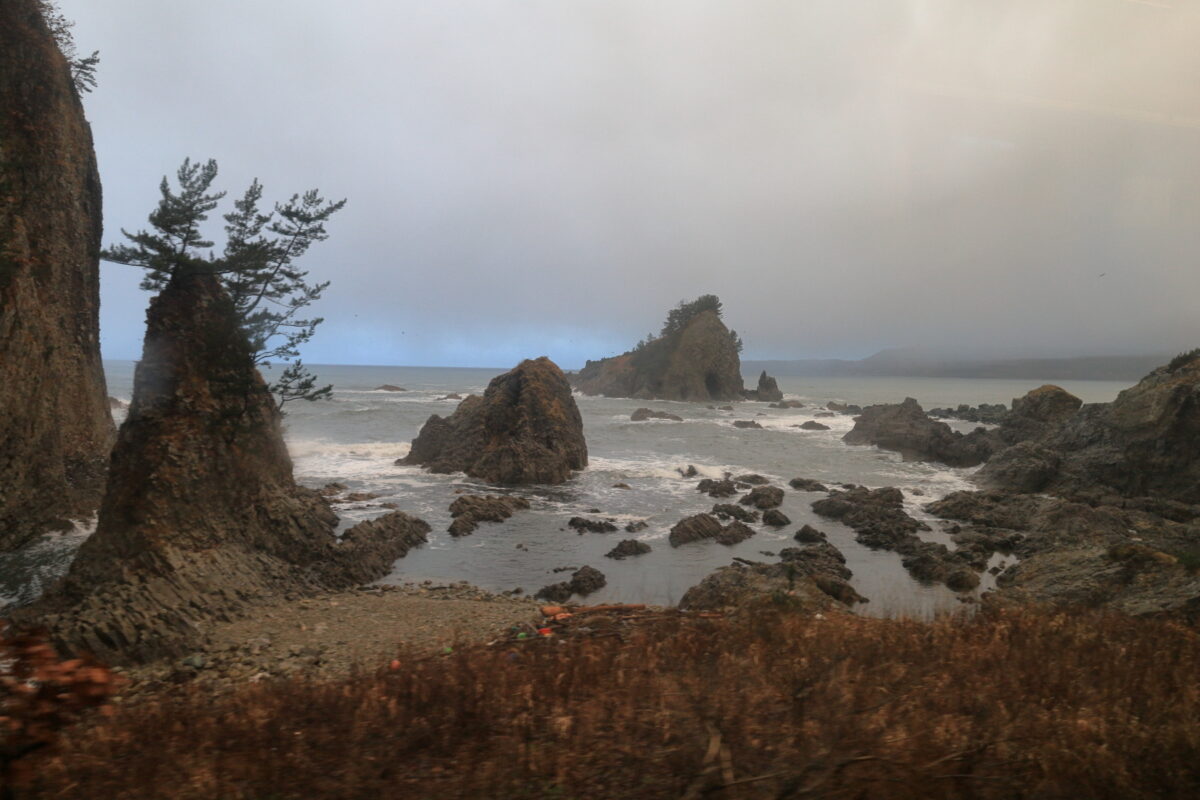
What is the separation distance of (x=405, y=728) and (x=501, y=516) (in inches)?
585

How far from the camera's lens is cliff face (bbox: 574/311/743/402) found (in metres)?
84.3

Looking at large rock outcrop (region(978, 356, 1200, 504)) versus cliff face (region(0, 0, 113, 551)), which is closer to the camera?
cliff face (region(0, 0, 113, 551))

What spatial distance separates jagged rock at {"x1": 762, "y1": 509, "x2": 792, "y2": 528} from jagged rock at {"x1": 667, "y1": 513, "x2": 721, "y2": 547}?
2160 millimetres

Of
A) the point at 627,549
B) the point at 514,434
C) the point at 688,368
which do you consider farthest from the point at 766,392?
the point at 627,549

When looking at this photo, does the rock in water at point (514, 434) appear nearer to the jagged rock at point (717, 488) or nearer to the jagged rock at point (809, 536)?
the jagged rock at point (717, 488)

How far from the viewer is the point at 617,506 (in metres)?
20.4

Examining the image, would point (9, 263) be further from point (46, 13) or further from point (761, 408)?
point (761, 408)

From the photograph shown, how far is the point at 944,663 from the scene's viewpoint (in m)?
4.55

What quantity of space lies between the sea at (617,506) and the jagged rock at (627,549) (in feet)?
0.93

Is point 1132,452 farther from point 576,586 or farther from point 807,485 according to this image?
point 576,586

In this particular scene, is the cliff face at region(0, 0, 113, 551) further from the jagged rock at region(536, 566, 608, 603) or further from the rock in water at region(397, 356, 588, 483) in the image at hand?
the rock in water at region(397, 356, 588, 483)

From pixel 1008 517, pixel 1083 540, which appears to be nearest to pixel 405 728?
pixel 1083 540

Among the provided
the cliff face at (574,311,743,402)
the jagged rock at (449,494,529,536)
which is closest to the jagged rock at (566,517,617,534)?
the jagged rock at (449,494,529,536)

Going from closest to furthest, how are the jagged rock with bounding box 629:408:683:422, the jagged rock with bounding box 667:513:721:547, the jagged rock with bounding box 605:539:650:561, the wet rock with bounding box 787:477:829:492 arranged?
the jagged rock with bounding box 605:539:650:561, the jagged rock with bounding box 667:513:721:547, the wet rock with bounding box 787:477:829:492, the jagged rock with bounding box 629:408:683:422
